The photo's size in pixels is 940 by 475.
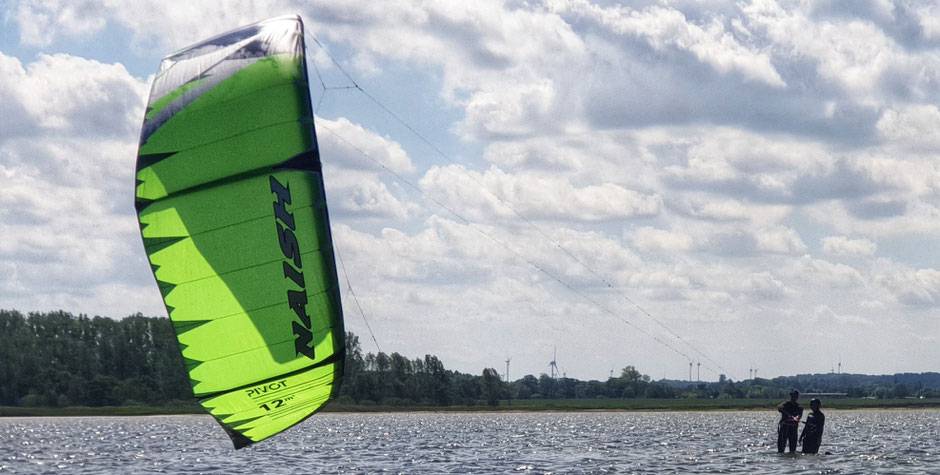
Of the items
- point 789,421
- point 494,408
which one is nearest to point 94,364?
point 494,408

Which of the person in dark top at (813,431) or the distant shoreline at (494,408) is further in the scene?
the distant shoreline at (494,408)

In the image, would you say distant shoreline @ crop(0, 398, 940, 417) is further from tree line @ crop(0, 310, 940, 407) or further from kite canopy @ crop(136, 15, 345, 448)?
kite canopy @ crop(136, 15, 345, 448)

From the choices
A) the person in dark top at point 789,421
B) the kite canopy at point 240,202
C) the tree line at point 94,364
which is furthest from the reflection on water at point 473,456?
the tree line at point 94,364

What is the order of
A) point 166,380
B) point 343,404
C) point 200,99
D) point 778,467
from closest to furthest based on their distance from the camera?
point 200,99, point 778,467, point 166,380, point 343,404

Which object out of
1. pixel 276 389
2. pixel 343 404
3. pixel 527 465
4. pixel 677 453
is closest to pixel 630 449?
pixel 677 453

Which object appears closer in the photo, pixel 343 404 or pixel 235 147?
pixel 235 147

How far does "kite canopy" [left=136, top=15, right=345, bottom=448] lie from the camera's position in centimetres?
1717

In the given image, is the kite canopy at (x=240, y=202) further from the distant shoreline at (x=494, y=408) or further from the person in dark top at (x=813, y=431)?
the distant shoreline at (x=494, y=408)

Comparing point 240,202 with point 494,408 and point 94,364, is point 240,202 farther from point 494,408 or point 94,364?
point 494,408

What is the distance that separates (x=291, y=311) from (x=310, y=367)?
0.92m

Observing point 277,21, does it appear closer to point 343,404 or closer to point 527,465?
point 527,465

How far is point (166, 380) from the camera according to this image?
124250 mm

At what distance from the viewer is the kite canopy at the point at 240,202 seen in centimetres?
1717

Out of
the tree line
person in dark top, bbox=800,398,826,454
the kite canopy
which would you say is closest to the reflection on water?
person in dark top, bbox=800,398,826,454
